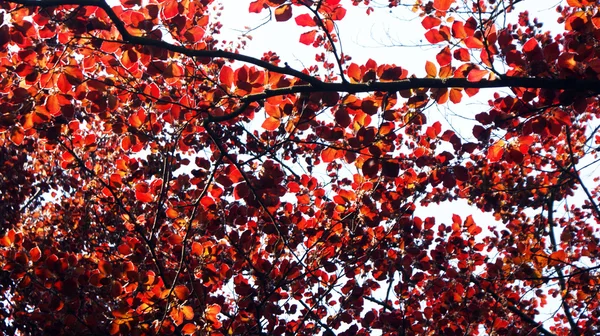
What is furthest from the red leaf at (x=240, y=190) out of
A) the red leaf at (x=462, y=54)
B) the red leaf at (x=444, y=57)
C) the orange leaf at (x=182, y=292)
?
the red leaf at (x=462, y=54)

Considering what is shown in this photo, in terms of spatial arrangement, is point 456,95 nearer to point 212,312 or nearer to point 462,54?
point 462,54

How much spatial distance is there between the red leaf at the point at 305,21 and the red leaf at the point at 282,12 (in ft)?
0.65

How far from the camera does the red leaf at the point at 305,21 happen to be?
3.29 meters

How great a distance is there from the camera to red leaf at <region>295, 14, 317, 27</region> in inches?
129

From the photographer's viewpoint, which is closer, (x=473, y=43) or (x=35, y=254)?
(x=473, y=43)

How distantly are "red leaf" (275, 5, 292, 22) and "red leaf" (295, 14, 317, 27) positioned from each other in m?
0.20

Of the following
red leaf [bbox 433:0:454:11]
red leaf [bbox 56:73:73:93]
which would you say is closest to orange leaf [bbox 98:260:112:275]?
red leaf [bbox 56:73:73:93]

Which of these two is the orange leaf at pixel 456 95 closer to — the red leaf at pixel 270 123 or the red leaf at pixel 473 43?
the red leaf at pixel 473 43

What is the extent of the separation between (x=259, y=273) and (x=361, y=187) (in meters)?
1.32

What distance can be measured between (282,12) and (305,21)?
0.27 m

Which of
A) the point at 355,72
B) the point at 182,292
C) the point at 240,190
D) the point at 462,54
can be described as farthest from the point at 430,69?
the point at 182,292

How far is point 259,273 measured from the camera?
4.61 metres

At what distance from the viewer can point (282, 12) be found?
3.07 metres

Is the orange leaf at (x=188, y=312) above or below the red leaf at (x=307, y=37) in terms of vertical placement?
below
